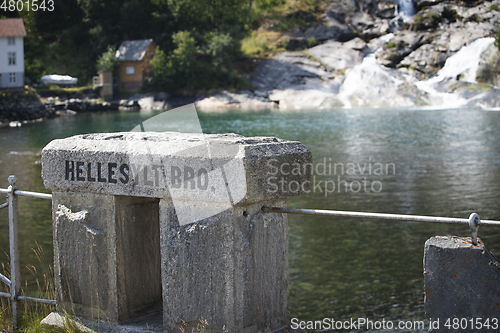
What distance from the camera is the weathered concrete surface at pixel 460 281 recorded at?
246cm

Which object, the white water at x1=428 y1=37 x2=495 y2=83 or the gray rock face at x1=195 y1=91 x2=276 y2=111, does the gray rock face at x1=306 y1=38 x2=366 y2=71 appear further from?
the white water at x1=428 y1=37 x2=495 y2=83

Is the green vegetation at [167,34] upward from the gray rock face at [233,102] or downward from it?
upward

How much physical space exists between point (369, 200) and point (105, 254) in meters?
12.0

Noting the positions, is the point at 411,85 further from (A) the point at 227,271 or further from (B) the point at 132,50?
(A) the point at 227,271

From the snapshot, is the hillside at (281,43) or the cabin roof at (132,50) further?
the cabin roof at (132,50)

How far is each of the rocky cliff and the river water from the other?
37.5ft

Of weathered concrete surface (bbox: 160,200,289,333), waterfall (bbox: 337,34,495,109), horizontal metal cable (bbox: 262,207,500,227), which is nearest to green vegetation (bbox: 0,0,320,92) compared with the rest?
waterfall (bbox: 337,34,495,109)

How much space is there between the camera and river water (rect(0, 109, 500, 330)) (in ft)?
29.4

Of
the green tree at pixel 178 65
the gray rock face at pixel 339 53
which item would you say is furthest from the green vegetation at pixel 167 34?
the gray rock face at pixel 339 53

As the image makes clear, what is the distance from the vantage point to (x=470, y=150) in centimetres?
2284

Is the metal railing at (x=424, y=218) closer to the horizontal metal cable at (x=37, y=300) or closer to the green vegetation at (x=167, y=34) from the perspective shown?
the horizontal metal cable at (x=37, y=300)

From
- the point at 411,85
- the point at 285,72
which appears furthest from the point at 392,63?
the point at 285,72

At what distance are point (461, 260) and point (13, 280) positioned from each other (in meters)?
3.17

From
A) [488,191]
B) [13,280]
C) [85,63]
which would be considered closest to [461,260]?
[13,280]
